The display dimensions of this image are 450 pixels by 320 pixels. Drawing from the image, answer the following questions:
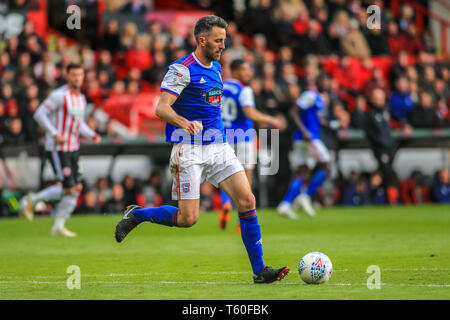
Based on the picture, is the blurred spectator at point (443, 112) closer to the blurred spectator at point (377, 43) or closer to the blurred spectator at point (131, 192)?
the blurred spectator at point (377, 43)

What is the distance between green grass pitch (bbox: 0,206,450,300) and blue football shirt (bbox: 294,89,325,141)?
6.12ft

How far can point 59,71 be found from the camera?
18797 millimetres

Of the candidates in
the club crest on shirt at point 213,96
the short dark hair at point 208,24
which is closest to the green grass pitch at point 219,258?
the club crest on shirt at point 213,96

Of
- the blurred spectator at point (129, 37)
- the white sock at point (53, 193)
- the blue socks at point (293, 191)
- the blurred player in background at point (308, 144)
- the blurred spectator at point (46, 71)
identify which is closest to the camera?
the white sock at point (53, 193)

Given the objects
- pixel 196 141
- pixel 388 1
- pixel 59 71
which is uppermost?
pixel 388 1

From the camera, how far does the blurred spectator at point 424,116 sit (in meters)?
20.5

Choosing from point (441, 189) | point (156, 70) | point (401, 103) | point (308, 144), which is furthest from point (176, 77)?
point (401, 103)

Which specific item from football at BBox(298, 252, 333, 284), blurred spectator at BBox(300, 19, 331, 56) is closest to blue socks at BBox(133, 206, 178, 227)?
football at BBox(298, 252, 333, 284)

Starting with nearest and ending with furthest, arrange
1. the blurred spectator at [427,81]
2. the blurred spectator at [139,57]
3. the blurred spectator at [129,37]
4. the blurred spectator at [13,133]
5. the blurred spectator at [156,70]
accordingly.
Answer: the blurred spectator at [13,133] → the blurred spectator at [156,70] → the blurred spectator at [139,57] → the blurred spectator at [129,37] → the blurred spectator at [427,81]

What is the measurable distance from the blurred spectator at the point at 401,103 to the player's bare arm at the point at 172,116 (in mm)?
14600

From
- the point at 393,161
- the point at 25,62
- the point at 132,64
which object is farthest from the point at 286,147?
the point at 25,62

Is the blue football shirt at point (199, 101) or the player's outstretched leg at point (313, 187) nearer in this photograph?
the blue football shirt at point (199, 101)
